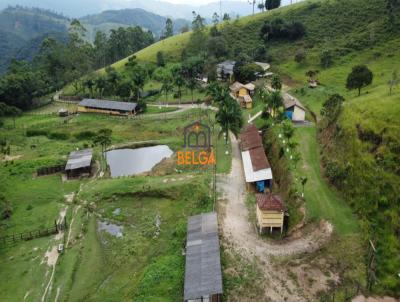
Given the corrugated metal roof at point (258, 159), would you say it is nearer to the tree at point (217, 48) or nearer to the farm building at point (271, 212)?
the farm building at point (271, 212)

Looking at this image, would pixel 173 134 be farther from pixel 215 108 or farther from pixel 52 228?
pixel 52 228

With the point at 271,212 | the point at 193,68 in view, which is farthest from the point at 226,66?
the point at 271,212

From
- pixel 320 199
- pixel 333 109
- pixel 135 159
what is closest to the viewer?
pixel 320 199

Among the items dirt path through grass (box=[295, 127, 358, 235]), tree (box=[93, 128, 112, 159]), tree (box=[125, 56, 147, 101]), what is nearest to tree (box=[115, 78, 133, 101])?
tree (box=[125, 56, 147, 101])

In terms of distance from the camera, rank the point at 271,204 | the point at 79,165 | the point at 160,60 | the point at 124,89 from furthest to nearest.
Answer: the point at 160,60 → the point at 124,89 → the point at 79,165 → the point at 271,204

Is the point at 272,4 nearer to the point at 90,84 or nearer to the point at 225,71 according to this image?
the point at 225,71

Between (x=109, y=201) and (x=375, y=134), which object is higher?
(x=375, y=134)

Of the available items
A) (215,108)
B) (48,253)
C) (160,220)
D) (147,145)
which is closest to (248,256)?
(160,220)
